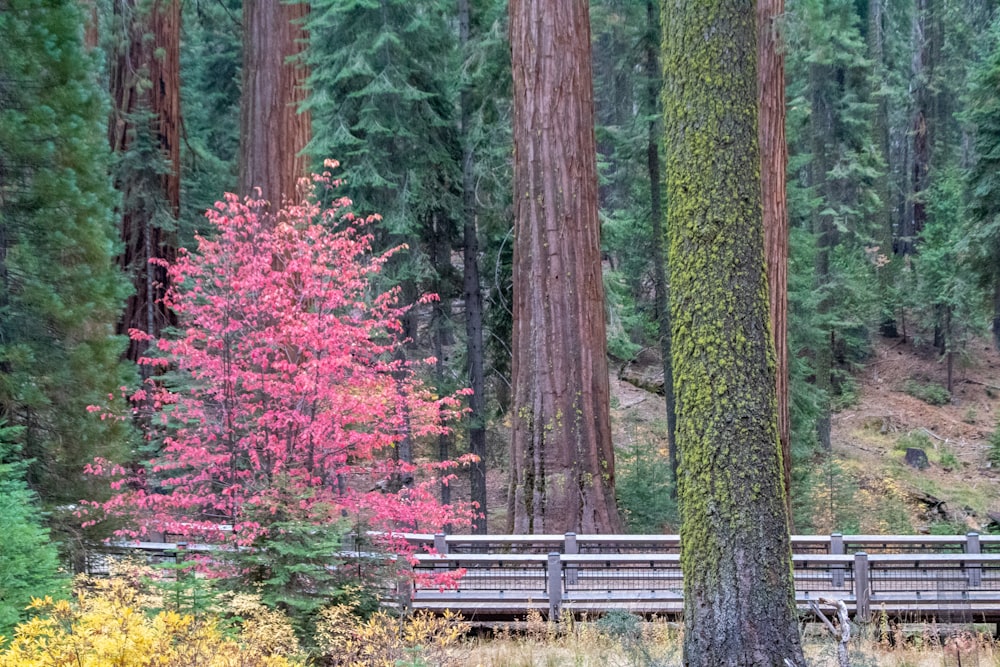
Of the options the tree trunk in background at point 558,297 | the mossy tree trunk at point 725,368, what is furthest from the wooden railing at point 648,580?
the mossy tree trunk at point 725,368

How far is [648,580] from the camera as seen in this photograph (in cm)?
1023

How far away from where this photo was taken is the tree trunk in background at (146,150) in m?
16.4

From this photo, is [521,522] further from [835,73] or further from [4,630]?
[835,73]

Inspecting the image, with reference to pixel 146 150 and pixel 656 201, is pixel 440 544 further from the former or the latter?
pixel 146 150

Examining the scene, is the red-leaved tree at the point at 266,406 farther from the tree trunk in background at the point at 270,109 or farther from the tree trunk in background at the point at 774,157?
the tree trunk in background at the point at 774,157

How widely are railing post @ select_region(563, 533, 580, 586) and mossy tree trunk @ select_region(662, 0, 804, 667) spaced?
387 cm

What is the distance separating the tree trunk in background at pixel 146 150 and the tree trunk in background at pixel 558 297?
8385 mm

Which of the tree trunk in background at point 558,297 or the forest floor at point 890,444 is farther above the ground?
the tree trunk in background at point 558,297

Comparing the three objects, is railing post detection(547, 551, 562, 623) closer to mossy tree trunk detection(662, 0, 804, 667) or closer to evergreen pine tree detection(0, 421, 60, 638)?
mossy tree trunk detection(662, 0, 804, 667)

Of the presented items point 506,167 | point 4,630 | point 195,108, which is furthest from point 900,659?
point 195,108

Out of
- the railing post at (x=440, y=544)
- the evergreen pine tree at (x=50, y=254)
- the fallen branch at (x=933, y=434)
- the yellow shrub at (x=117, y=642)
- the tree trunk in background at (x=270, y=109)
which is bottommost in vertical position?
the fallen branch at (x=933, y=434)

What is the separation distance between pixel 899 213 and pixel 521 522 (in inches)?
1326

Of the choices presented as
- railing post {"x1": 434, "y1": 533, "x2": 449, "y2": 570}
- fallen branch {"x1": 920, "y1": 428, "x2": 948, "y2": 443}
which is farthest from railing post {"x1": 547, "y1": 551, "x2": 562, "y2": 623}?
fallen branch {"x1": 920, "y1": 428, "x2": 948, "y2": 443}

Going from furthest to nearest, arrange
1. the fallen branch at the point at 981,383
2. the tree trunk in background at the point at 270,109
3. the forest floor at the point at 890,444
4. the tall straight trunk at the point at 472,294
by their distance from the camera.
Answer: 1. the fallen branch at the point at 981,383
2. the forest floor at the point at 890,444
3. the tall straight trunk at the point at 472,294
4. the tree trunk in background at the point at 270,109
